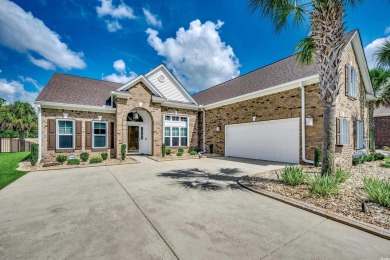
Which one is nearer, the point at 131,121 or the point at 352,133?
the point at 352,133

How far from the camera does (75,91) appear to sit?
39.3 feet

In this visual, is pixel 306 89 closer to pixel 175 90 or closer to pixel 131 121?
pixel 175 90

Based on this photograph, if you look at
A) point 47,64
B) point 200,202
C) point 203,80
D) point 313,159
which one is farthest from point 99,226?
point 203,80

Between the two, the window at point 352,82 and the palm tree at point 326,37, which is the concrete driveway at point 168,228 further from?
the window at point 352,82

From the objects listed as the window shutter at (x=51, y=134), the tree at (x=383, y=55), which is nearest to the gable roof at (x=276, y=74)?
the tree at (x=383, y=55)

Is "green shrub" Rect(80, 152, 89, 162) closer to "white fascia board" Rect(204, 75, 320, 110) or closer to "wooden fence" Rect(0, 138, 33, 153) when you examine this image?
"white fascia board" Rect(204, 75, 320, 110)

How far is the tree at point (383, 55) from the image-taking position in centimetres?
855

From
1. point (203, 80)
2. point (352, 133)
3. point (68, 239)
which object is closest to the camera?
point (68, 239)

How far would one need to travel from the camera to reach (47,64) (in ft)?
44.7

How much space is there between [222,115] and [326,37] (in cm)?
864

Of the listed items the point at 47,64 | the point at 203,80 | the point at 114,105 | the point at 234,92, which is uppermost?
the point at 203,80

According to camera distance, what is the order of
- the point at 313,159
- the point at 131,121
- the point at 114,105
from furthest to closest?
the point at 131,121, the point at 114,105, the point at 313,159

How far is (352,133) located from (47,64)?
73.4 ft

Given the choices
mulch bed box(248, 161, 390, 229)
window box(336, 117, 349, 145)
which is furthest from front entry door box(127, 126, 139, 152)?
window box(336, 117, 349, 145)
